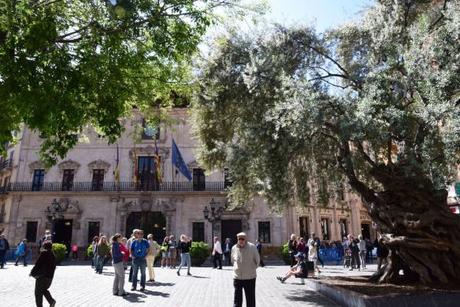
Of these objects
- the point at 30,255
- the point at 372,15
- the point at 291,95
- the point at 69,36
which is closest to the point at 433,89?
the point at 291,95

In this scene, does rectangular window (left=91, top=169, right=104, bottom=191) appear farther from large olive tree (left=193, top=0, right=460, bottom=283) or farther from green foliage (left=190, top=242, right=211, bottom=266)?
large olive tree (left=193, top=0, right=460, bottom=283)

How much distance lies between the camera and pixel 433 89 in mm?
8672

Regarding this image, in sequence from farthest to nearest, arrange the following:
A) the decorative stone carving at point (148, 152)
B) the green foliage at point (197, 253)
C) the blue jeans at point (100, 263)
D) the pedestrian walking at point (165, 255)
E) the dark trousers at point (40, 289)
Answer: the decorative stone carving at point (148, 152), the green foliage at point (197, 253), the pedestrian walking at point (165, 255), the blue jeans at point (100, 263), the dark trousers at point (40, 289)

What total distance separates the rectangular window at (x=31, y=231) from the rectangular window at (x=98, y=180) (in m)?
5.90

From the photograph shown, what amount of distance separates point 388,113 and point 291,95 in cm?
278

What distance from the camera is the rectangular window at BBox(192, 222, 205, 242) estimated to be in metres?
33.7

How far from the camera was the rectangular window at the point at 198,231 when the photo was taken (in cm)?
3366

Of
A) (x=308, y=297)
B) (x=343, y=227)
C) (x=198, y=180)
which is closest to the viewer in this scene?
(x=308, y=297)

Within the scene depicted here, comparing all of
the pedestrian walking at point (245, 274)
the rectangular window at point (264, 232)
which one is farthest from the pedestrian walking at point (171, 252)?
the pedestrian walking at point (245, 274)

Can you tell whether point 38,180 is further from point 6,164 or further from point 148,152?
point 148,152

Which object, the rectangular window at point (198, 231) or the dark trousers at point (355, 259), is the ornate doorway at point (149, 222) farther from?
the dark trousers at point (355, 259)

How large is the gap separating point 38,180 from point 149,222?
11.1 m

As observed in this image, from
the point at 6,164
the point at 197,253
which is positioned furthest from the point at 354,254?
the point at 6,164

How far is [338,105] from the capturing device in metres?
10.2
